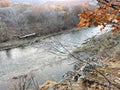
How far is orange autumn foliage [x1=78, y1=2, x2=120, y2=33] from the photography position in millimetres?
2625

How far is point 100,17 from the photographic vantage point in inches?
108

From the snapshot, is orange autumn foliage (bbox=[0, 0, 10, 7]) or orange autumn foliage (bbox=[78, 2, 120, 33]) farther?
orange autumn foliage (bbox=[0, 0, 10, 7])

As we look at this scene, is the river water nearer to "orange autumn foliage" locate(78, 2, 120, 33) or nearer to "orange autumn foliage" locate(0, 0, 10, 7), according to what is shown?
"orange autumn foliage" locate(78, 2, 120, 33)

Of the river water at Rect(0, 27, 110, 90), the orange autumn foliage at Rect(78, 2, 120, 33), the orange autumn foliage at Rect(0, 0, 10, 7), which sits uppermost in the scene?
the orange autumn foliage at Rect(78, 2, 120, 33)

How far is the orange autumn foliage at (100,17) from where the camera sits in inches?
103

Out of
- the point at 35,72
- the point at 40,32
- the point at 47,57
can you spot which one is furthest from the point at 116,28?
the point at 40,32

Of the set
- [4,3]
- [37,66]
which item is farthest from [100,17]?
[4,3]

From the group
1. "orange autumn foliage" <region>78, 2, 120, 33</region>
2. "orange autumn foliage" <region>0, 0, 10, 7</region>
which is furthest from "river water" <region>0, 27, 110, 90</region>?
"orange autumn foliage" <region>0, 0, 10, 7</region>

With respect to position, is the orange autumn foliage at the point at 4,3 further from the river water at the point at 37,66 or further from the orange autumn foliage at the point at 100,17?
the orange autumn foliage at the point at 100,17

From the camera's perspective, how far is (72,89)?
8.42 meters

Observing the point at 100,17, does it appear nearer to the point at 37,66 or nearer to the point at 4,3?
the point at 37,66

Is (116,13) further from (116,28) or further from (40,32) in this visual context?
(40,32)

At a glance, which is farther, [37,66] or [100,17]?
[37,66]

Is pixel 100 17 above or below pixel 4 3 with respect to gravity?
above
